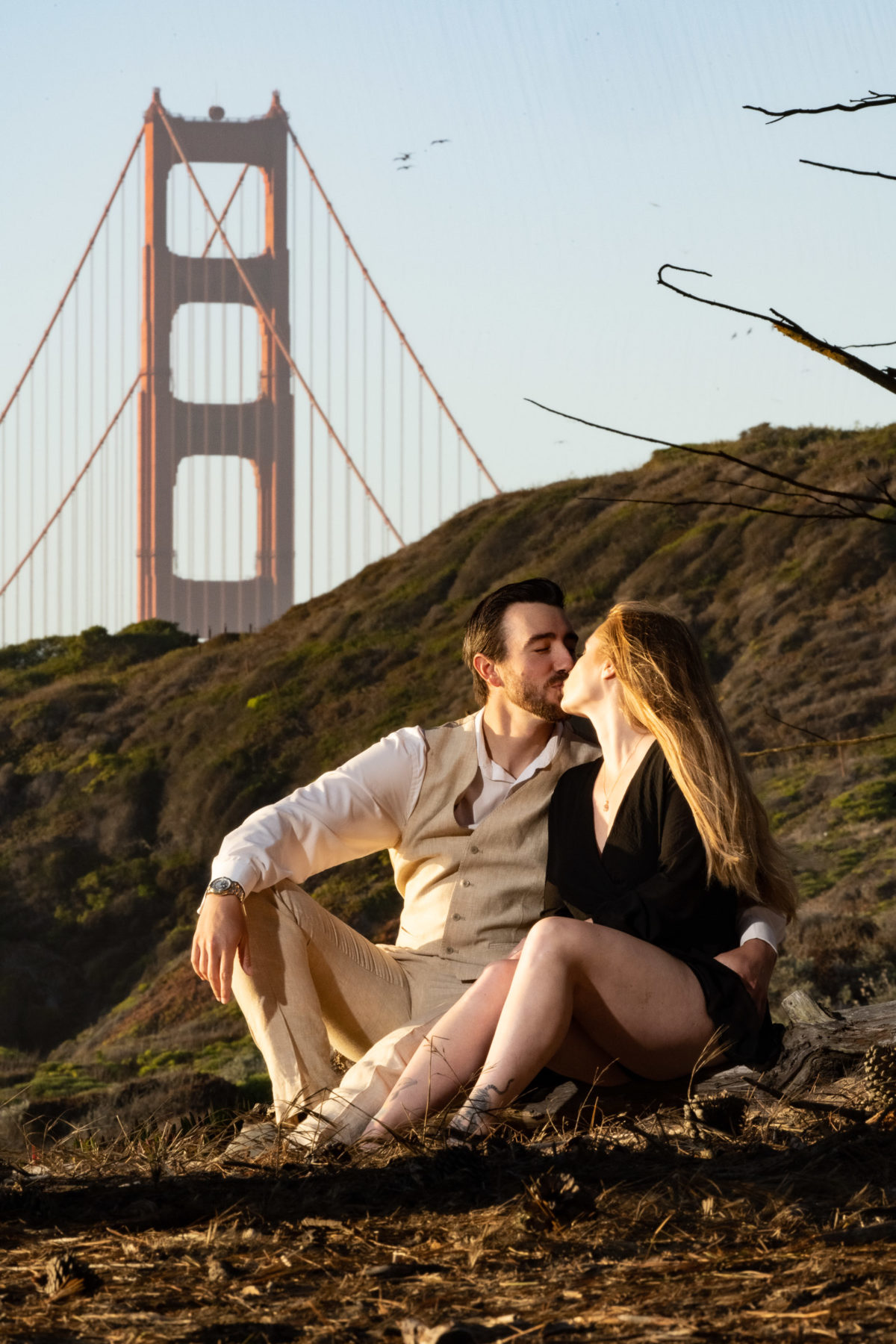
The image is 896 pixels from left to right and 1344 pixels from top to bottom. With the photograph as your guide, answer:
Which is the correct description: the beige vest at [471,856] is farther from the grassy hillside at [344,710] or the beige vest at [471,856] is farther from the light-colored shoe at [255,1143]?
the grassy hillside at [344,710]

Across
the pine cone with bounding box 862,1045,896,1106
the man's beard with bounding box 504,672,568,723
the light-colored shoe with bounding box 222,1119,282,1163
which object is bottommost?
the light-colored shoe with bounding box 222,1119,282,1163

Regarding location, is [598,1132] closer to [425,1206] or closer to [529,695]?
[425,1206]

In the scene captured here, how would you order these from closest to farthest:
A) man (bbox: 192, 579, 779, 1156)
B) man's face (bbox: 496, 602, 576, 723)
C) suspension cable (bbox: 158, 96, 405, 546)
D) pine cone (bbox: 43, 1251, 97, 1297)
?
pine cone (bbox: 43, 1251, 97, 1297) < man (bbox: 192, 579, 779, 1156) < man's face (bbox: 496, 602, 576, 723) < suspension cable (bbox: 158, 96, 405, 546)

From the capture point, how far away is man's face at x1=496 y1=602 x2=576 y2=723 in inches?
125

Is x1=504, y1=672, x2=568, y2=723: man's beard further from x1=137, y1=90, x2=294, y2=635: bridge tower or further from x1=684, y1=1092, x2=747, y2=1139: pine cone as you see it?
x1=137, y1=90, x2=294, y2=635: bridge tower

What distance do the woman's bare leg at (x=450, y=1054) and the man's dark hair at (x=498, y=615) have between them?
3.14ft

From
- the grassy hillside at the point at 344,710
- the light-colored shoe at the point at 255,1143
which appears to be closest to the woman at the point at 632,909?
the light-colored shoe at the point at 255,1143

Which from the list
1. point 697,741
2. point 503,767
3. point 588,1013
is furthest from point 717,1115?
point 503,767

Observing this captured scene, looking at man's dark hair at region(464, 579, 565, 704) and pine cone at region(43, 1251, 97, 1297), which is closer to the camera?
pine cone at region(43, 1251, 97, 1297)

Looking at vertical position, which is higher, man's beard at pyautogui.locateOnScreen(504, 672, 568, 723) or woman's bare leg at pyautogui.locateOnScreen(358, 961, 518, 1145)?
man's beard at pyautogui.locateOnScreen(504, 672, 568, 723)

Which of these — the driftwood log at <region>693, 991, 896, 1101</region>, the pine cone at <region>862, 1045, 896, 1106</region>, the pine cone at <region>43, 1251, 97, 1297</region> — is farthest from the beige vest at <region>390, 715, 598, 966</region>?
the pine cone at <region>43, 1251, 97, 1297</region>

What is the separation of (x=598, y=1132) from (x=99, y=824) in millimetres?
20299

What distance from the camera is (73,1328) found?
142 cm

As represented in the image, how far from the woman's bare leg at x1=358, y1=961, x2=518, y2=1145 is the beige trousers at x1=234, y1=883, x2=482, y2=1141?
0.41ft
